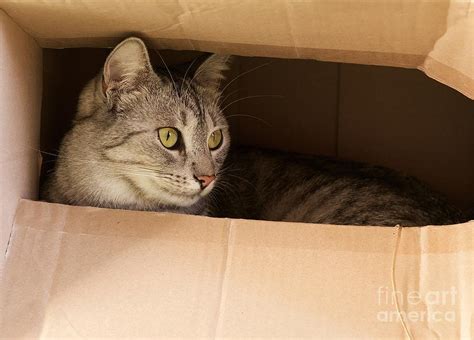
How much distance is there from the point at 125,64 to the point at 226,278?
572mm

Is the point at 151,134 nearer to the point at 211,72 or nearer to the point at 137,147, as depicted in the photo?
the point at 137,147

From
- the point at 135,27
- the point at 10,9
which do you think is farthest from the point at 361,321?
the point at 10,9

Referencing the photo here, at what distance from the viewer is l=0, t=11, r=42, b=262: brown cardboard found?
122 cm

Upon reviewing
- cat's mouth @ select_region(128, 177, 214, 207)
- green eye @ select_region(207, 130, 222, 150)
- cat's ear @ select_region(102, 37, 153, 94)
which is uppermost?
cat's ear @ select_region(102, 37, 153, 94)

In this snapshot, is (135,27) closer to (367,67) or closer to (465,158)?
(367,67)

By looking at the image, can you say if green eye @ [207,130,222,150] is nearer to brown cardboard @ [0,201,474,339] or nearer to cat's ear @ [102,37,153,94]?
cat's ear @ [102,37,153,94]

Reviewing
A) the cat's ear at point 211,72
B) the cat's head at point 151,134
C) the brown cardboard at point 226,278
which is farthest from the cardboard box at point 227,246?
the cat's ear at point 211,72

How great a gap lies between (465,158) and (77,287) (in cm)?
129

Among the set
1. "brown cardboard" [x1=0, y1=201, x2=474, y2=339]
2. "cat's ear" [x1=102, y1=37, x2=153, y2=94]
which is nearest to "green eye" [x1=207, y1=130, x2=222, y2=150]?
"cat's ear" [x1=102, y1=37, x2=153, y2=94]

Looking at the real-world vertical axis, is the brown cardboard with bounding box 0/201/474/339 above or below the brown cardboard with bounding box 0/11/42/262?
below

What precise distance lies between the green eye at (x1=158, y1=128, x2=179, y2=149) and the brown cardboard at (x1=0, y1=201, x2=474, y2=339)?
26 centimetres

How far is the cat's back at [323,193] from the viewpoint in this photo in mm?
1469

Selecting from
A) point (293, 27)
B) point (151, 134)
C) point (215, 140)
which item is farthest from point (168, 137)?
point (293, 27)

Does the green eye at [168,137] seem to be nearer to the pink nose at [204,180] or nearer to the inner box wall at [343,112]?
the pink nose at [204,180]
